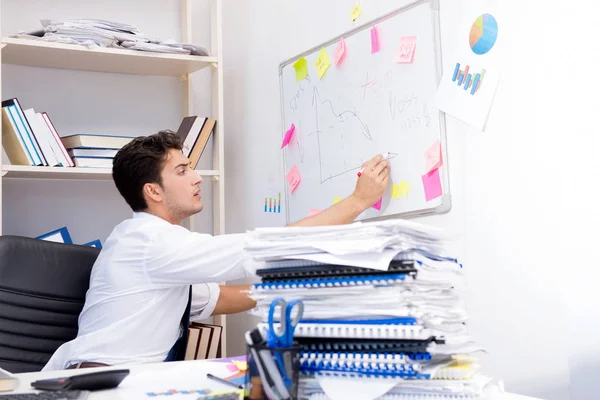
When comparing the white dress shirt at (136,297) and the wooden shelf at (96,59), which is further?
the wooden shelf at (96,59)

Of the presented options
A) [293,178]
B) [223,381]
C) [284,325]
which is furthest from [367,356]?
[293,178]

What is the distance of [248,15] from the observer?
3.33 meters

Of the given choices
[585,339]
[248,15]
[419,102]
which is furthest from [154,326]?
[248,15]

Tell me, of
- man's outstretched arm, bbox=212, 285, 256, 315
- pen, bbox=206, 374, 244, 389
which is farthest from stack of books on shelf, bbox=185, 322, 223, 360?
pen, bbox=206, 374, 244, 389

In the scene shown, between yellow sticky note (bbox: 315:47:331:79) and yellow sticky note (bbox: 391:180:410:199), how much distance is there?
1.92 feet

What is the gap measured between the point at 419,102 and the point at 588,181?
2.07 ft

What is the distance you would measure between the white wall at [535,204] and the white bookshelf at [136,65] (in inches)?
41.3

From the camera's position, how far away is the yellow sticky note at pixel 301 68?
280 cm

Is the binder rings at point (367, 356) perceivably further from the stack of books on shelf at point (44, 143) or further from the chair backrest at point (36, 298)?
the stack of books on shelf at point (44, 143)

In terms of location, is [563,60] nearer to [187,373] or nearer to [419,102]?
[419,102]

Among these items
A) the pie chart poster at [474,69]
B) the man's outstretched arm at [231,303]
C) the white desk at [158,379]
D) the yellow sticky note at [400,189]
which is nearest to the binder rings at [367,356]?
the white desk at [158,379]

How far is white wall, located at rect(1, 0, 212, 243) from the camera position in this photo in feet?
10.3

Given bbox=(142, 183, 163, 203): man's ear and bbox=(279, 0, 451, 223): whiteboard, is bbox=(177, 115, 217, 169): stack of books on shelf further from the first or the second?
bbox=(142, 183, 163, 203): man's ear

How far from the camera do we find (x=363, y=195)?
90.9 inches
